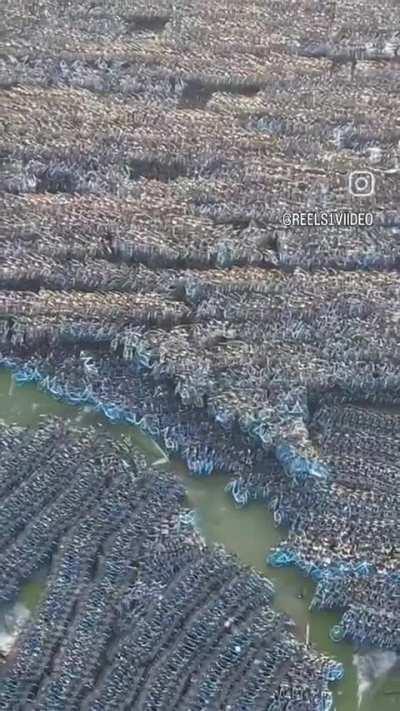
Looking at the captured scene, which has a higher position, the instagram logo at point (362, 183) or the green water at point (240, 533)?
the instagram logo at point (362, 183)

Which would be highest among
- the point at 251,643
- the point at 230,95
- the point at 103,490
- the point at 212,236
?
the point at 230,95

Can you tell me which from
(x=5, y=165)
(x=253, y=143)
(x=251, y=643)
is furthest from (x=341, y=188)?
(x=251, y=643)

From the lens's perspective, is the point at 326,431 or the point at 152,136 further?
the point at 152,136

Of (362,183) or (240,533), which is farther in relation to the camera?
(362,183)

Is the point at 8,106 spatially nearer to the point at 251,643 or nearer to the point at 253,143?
the point at 253,143

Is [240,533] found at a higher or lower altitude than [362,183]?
lower
